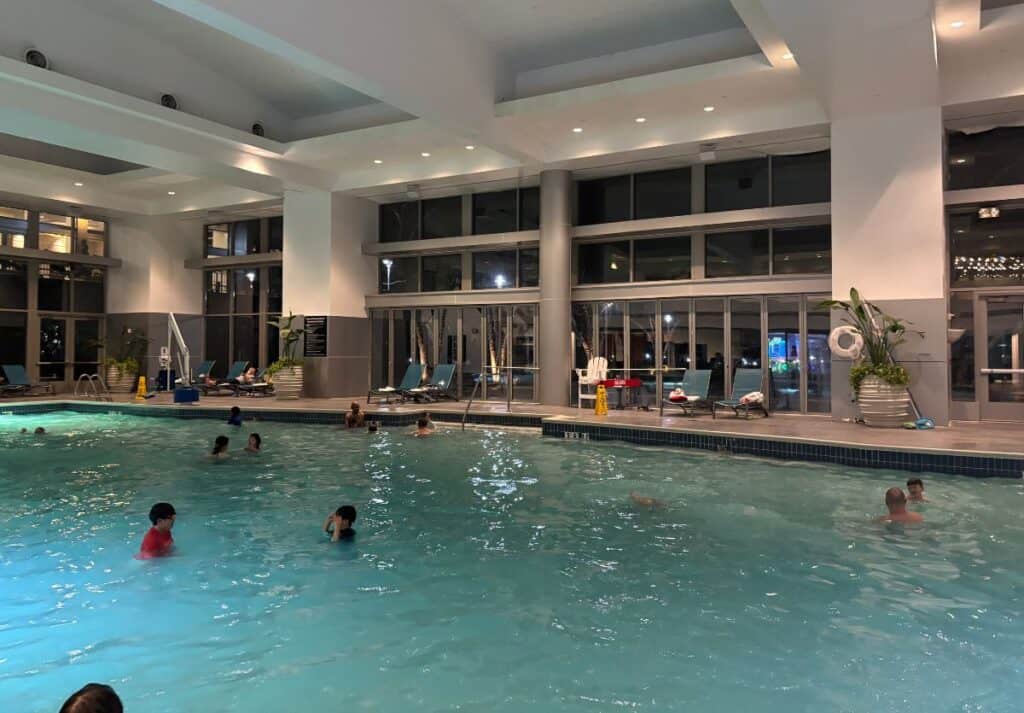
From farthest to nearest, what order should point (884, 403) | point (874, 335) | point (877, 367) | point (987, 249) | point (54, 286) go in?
A: point (54, 286) → point (987, 249) → point (874, 335) → point (877, 367) → point (884, 403)

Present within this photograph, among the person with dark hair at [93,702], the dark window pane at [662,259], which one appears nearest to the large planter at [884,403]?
the dark window pane at [662,259]

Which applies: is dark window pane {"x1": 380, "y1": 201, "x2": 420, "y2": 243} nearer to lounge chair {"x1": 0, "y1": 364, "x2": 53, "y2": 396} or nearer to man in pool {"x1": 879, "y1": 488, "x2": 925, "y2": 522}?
lounge chair {"x1": 0, "y1": 364, "x2": 53, "y2": 396}

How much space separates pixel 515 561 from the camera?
474 cm

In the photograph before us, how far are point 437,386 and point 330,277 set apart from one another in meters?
3.53

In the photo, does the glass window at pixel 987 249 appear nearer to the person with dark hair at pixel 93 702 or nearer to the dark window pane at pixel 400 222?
the dark window pane at pixel 400 222

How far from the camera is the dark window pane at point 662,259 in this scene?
13477 millimetres

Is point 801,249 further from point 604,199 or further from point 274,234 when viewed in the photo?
point 274,234

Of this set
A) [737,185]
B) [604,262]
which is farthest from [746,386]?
[604,262]

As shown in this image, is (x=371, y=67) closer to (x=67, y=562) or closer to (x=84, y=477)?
(x=84, y=477)

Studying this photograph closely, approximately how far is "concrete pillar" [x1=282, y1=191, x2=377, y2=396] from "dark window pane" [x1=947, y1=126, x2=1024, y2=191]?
460 inches

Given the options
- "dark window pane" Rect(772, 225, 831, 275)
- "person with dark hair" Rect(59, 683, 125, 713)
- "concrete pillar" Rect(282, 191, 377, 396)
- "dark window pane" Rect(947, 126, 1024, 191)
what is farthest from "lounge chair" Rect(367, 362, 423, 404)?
"person with dark hair" Rect(59, 683, 125, 713)

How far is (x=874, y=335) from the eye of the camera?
10.3 metres

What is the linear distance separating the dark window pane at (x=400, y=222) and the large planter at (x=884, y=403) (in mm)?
10179

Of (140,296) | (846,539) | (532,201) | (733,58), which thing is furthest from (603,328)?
(140,296)
